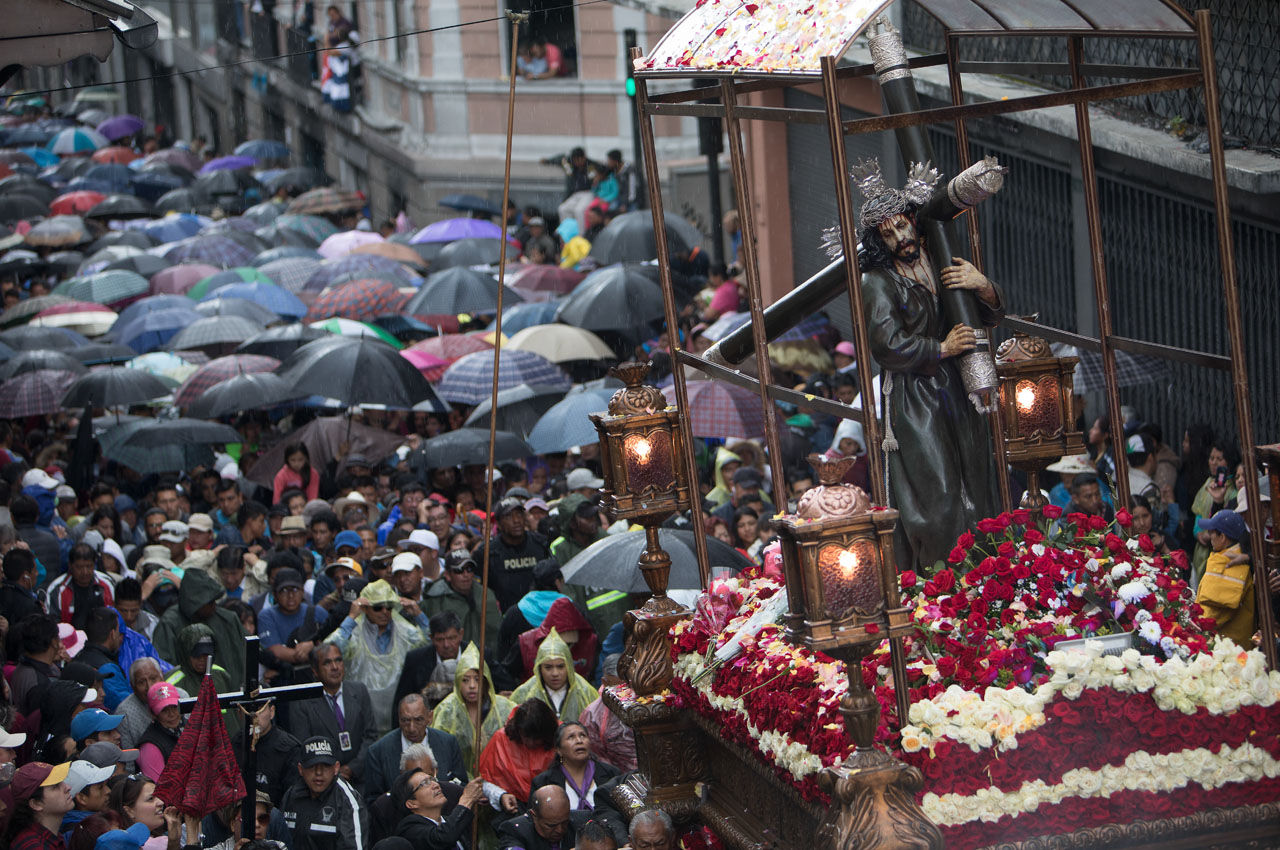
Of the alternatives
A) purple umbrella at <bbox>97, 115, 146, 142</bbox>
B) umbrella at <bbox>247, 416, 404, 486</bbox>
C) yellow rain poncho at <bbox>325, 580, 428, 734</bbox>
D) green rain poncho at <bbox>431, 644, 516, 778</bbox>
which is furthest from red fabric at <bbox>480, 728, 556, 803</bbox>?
purple umbrella at <bbox>97, 115, 146, 142</bbox>

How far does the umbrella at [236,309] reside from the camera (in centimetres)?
1984

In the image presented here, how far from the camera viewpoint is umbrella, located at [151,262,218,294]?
2316 centimetres

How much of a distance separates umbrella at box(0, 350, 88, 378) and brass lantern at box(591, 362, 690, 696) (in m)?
10.4

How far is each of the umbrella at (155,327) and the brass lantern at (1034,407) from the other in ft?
45.2

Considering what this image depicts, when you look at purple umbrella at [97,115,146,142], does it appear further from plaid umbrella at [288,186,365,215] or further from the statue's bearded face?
the statue's bearded face

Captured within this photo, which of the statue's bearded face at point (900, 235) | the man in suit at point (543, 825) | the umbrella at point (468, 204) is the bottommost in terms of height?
the man in suit at point (543, 825)

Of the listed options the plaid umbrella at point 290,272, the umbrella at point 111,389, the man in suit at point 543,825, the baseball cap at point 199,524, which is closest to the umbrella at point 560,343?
the umbrella at point 111,389

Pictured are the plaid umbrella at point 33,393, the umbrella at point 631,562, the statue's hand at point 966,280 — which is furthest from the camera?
the plaid umbrella at point 33,393

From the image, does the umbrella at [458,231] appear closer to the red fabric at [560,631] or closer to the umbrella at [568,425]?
the umbrella at [568,425]

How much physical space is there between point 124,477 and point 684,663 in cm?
998

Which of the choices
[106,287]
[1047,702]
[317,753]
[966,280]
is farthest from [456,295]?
[1047,702]

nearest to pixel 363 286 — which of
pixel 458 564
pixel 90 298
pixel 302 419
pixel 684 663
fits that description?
pixel 302 419

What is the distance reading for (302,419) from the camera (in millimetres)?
17812

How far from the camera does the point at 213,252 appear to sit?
2470 centimetres
